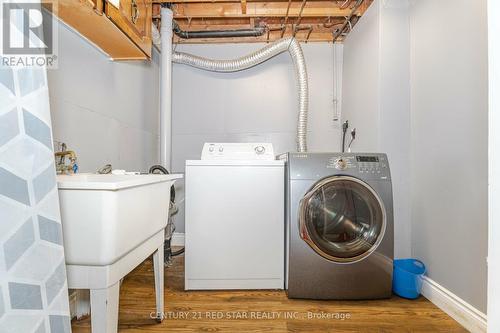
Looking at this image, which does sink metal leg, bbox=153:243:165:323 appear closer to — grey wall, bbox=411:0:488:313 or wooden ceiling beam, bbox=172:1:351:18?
grey wall, bbox=411:0:488:313

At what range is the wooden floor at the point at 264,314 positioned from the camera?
1.36m

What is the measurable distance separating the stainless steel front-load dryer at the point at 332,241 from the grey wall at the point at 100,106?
1.26m

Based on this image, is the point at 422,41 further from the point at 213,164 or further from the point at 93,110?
the point at 93,110

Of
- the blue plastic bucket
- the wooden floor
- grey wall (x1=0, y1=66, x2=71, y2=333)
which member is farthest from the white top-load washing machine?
grey wall (x1=0, y1=66, x2=71, y2=333)

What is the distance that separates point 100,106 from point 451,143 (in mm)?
2167

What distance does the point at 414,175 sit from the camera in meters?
1.88

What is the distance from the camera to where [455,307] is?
4.73 feet

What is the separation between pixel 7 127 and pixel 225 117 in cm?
222

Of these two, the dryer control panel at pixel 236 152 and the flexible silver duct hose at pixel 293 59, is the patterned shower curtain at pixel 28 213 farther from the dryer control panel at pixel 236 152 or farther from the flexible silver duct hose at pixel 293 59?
the flexible silver duct hose at pixel 293 59

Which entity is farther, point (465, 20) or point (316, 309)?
point (316, 309)

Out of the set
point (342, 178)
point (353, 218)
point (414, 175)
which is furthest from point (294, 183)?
point (414, 175)

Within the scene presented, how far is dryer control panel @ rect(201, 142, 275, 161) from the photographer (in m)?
2.11

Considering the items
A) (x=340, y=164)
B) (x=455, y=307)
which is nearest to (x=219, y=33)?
(x=340, y=164)

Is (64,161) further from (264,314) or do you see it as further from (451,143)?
(451,143)
